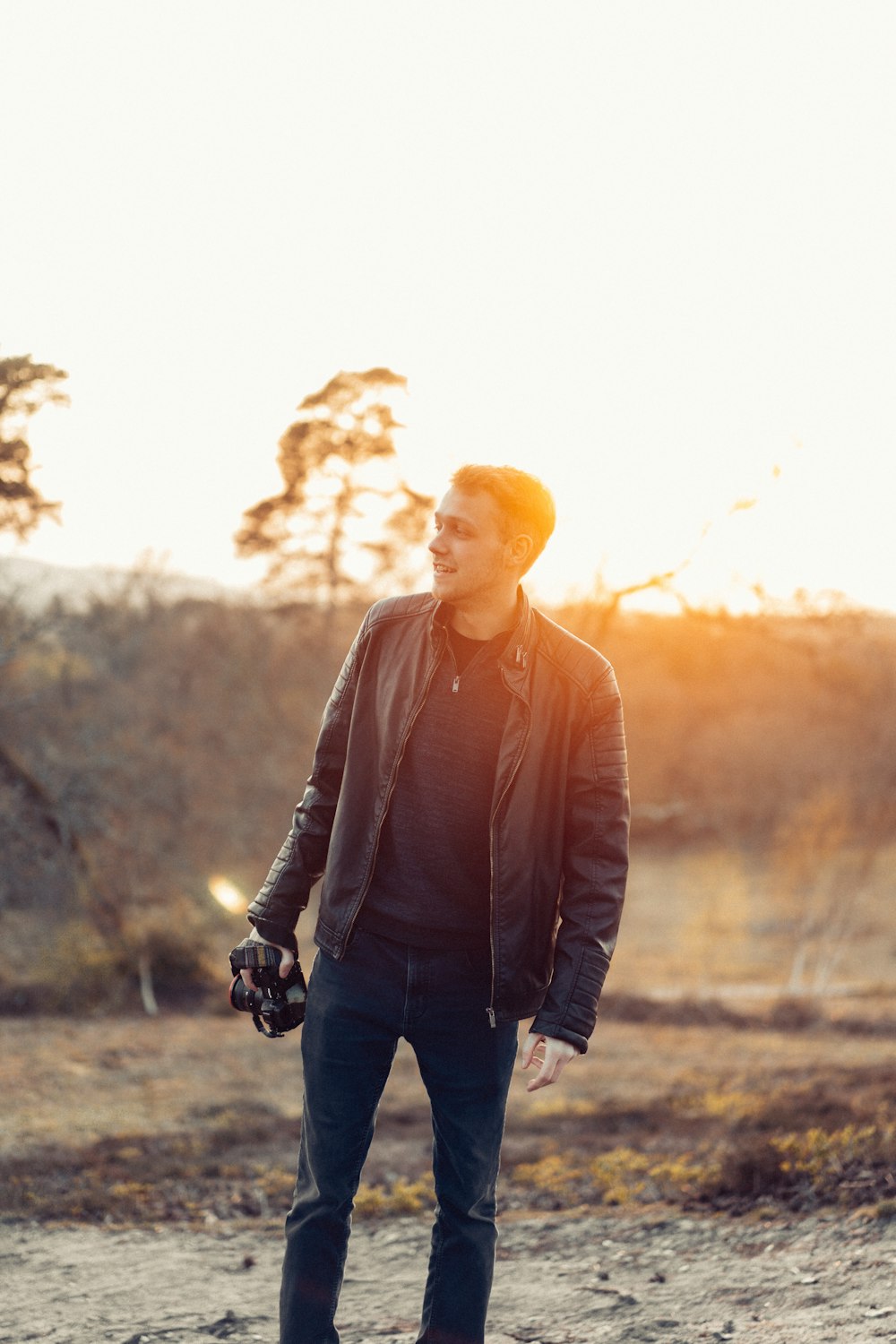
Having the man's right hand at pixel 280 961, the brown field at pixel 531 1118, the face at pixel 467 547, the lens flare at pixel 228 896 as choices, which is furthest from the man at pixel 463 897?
the lens flare at pixel 228 896

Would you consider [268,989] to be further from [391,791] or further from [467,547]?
[467,547]

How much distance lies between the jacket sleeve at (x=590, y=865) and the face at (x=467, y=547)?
323 millimetres

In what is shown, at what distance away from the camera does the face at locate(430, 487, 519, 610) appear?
2219 millimetres

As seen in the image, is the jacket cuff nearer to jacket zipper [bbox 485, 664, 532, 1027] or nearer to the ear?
jacket zipper [bbox 485, 664, 532, 1027]

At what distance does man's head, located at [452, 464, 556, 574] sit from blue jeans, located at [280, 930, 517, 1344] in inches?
32.9

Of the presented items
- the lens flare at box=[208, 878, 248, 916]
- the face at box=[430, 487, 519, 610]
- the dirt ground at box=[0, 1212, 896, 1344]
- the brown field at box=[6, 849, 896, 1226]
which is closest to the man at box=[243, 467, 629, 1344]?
the face at box=[430, 487, 519, 610]

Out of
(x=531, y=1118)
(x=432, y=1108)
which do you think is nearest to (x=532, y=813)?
(x=432, y=1108)

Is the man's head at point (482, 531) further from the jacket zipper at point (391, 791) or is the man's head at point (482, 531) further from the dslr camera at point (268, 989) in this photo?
the dslr camera at point (268, 989)

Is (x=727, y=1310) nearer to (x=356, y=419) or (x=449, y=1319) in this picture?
(x=449, y=1319)

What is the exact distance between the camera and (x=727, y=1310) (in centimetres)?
305

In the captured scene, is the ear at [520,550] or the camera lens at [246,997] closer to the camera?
the ear at [520,550]

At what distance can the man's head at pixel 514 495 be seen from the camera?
2225mm

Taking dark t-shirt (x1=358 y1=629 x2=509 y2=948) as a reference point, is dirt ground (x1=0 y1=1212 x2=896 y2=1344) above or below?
below

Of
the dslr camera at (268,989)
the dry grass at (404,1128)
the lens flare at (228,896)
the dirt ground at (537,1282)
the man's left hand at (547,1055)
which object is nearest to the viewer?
the man's left hand at (547,1055)
